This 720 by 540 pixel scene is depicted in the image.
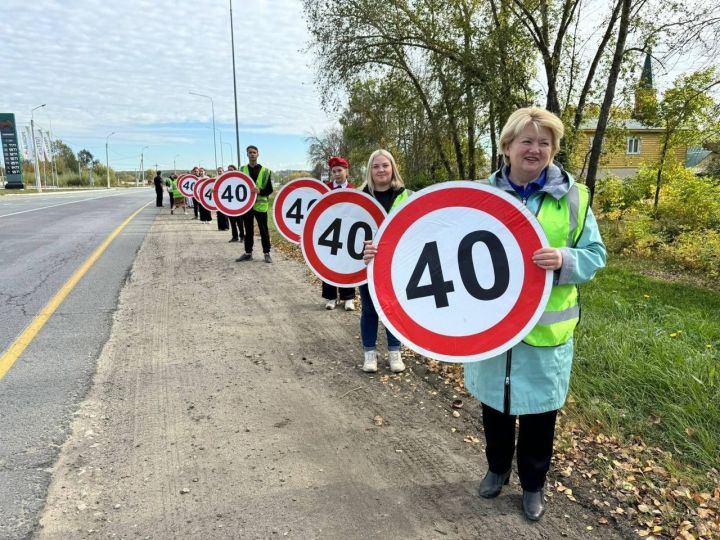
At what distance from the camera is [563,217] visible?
229 centimetres

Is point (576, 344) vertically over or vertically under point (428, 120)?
under

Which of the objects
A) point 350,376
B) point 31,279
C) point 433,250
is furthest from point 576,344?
point 31,279

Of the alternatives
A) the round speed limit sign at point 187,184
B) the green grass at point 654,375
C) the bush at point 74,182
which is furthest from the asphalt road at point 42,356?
the bush at point 74,182

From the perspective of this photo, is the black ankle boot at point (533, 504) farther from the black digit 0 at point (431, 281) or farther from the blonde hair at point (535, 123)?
the blonde hair at point (535, 123)

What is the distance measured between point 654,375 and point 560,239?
2.34 meters

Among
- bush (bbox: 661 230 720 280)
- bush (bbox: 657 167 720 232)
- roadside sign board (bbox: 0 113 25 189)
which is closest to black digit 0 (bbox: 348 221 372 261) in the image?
bush (bbox: 661 230 720 280)

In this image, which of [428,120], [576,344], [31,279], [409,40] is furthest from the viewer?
[428,120]

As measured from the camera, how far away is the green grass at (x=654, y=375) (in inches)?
130

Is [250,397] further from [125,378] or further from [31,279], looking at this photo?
[31,279]

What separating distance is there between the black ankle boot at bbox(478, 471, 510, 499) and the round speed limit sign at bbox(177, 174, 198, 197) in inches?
830

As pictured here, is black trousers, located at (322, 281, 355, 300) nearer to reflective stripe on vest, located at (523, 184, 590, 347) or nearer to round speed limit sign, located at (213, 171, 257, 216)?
round speed limit sign, located at (213, 171, 257, 216)

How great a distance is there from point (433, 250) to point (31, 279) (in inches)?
318

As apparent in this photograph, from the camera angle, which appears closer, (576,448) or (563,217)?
(563,217)

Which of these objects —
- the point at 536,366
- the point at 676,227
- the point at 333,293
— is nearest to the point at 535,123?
the point at 536,366
